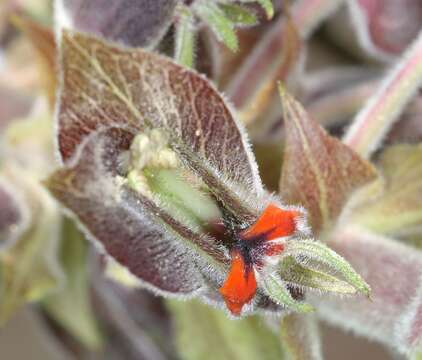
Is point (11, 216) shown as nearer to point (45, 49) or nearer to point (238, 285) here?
point (45, 49)

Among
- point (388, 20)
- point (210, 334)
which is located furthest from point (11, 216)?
point (388, 20)

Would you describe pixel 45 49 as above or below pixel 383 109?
above

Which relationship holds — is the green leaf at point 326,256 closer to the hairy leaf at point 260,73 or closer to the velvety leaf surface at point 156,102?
the velvety leaf surface at point 156,102

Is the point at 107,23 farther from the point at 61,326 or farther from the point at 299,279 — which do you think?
the point at 61,326

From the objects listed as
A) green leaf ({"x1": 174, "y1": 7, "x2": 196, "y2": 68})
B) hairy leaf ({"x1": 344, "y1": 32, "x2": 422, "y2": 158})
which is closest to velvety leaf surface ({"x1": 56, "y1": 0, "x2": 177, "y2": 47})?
green leaf ({"x1": 174, "y1": 7, "x2": 196, "y2": 68})

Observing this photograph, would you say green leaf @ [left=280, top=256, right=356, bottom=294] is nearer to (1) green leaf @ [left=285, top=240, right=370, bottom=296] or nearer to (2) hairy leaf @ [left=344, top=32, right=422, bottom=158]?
(1) green leaf @ [left=285, top=240, right=370, bottom=296]

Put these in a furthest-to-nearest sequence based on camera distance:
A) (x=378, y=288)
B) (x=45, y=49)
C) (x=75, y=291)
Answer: (x=75, y=291), (x=45, y=49), (x=378, y=288)
